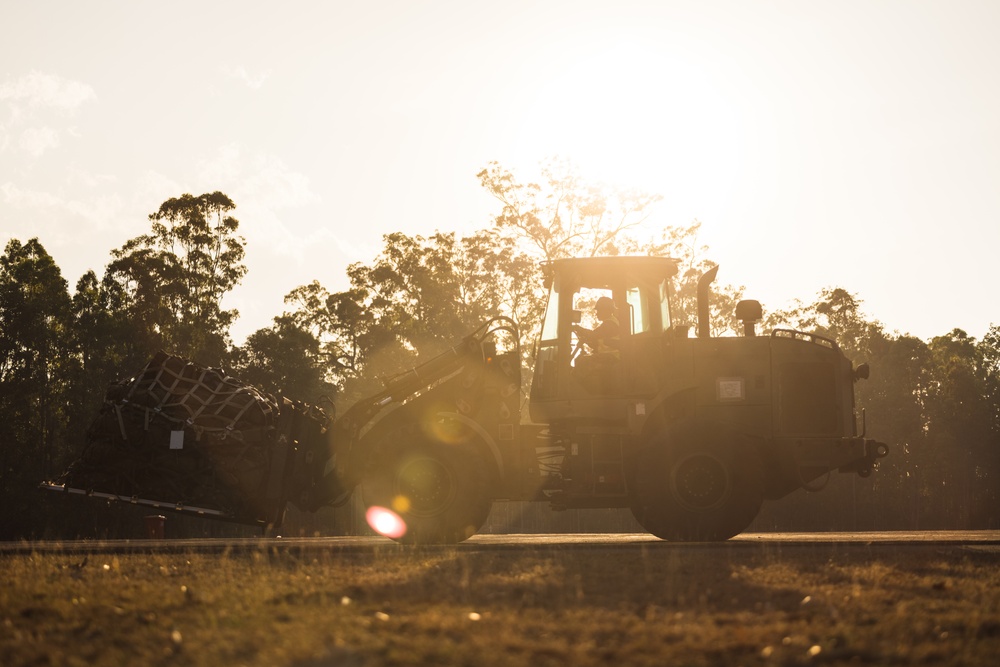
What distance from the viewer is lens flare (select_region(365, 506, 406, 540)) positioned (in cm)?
1573

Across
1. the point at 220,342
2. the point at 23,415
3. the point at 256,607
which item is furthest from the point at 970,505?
the point at 256,607

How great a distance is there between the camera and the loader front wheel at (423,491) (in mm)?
15609

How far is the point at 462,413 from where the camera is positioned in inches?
649

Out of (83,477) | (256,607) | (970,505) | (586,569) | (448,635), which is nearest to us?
(448,635)

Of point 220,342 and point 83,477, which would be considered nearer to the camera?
point 83,477

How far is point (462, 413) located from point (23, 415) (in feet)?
134

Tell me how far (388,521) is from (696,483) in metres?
4.03

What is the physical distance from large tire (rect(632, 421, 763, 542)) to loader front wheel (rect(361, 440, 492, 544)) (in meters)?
2.11

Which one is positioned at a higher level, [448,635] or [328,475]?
[328,475]

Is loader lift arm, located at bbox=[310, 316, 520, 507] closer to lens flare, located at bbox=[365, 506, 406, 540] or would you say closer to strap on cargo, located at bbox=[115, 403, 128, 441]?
lens flare, located at bbox=[365, 506, 406, 540]

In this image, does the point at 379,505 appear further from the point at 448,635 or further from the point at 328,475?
the point at 448,635

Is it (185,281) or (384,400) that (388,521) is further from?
(185,281)

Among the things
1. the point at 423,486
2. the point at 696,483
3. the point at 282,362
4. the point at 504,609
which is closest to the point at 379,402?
the point at 423,486

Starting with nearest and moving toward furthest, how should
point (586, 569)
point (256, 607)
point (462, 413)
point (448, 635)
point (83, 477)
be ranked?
point (448, 635), point (256, 607), point (586, 569), point (83, 477), point (462, 413)
